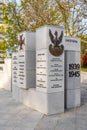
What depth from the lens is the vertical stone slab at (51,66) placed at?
789cm

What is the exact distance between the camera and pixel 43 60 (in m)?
8.05

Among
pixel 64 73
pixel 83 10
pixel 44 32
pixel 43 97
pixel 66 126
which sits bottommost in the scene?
pixel 66 126

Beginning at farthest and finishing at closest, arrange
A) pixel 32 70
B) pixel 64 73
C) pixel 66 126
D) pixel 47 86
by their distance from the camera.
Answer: pixel 32 70 < pixel 64 73 < pixel 47 86 < pixel 66 126

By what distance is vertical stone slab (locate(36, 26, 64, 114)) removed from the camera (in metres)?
7.89

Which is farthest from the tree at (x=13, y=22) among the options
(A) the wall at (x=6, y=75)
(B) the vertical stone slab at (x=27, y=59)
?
(B) the vertical stone slab at (x=27, y=59)

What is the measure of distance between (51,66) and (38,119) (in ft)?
5.39

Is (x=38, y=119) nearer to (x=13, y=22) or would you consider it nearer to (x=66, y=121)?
(x=66, y=121)

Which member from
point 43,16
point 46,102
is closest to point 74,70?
point 46,102

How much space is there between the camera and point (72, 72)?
898cm

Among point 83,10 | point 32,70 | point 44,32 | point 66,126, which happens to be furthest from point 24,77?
point 83,10

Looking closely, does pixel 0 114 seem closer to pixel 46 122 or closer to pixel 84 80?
pixel 46 122

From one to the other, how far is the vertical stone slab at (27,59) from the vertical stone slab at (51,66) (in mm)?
920

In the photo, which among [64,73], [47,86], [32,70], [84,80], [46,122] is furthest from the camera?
[84,80]

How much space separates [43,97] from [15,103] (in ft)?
7.23
